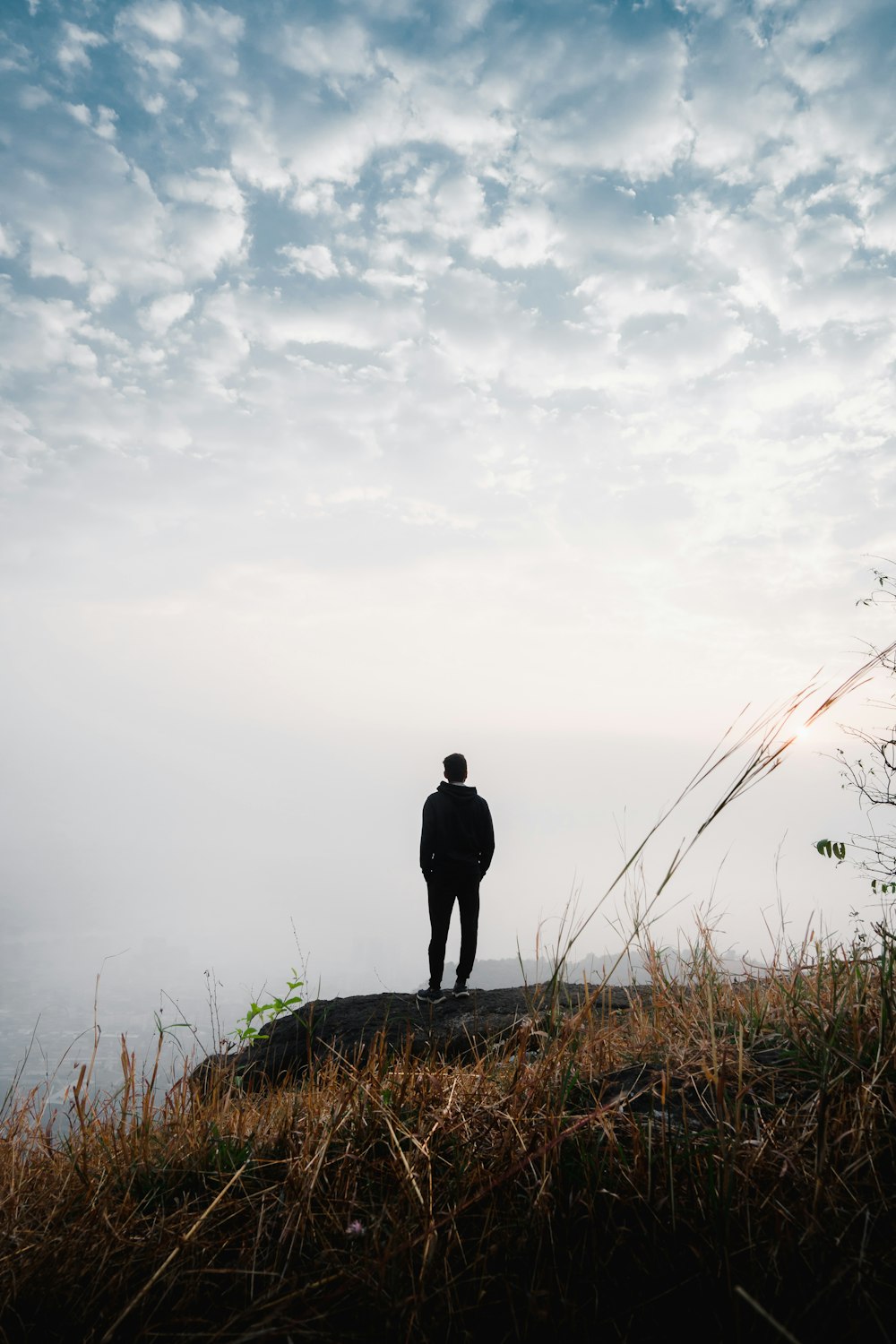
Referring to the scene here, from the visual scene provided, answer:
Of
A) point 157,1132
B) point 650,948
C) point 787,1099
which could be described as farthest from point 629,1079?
point 157,1132

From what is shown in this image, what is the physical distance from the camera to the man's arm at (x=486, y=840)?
724 centimetres

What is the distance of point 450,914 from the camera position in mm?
7051

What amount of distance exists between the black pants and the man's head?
3.38 feet

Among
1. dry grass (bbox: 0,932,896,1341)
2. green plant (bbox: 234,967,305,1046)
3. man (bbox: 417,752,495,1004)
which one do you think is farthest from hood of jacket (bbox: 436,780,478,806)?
dry grass (bbox: 0,932,896,1341)

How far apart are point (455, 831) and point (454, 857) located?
0.28 m

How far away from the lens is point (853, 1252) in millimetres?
1104

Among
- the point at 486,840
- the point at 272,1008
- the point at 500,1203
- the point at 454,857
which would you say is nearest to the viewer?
the point at 500,1203

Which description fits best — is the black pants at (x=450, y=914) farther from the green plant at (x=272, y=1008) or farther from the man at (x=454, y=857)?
the green plant at (x=272, y=1008)

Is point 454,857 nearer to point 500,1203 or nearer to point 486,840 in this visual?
point 486,840

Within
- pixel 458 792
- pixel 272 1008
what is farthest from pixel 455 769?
pixel 272 1008

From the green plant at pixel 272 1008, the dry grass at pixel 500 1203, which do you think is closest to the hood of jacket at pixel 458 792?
the green plant at pixel 272 1008

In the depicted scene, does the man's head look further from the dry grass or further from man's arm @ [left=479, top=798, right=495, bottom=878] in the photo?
the dry grass

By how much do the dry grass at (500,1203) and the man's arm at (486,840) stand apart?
17.2 feet

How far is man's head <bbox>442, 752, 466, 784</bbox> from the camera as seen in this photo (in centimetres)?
725
